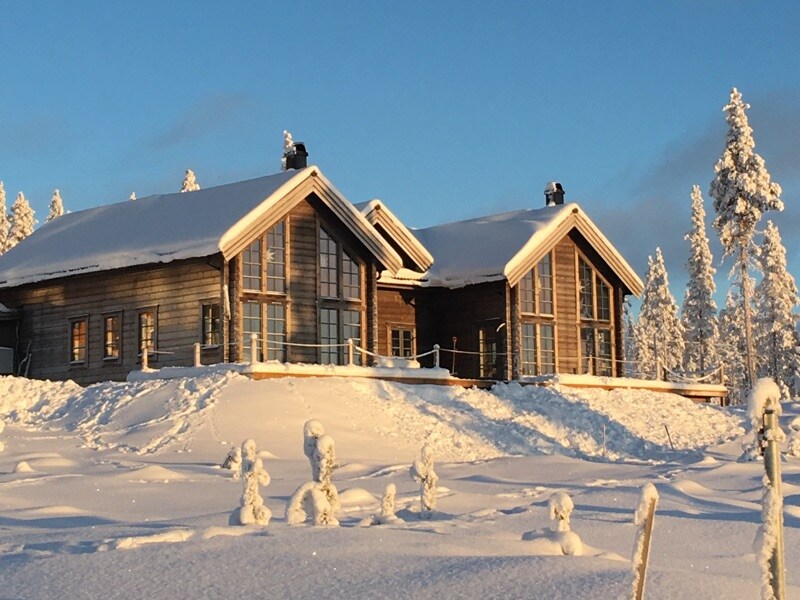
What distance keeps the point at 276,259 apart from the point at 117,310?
4880 millimetres

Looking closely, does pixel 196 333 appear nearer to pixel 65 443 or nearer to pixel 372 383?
pixel 372 383

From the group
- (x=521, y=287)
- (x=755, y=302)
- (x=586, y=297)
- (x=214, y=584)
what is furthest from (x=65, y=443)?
(x=755, y=302)

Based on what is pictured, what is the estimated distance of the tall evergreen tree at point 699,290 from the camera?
67.6 m

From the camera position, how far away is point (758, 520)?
13.9 meters

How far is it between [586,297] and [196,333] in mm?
14743

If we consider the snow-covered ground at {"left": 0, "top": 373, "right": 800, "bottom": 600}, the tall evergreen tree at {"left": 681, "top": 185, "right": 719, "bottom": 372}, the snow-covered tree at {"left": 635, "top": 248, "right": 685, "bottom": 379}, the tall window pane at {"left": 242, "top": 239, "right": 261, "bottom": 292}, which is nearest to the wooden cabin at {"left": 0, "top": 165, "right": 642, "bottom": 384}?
the tall window pane at {"left": 242, "top": 239, "right": 261, "bottom": 292}

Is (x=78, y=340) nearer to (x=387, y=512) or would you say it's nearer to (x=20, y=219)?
(x=387, y=512)

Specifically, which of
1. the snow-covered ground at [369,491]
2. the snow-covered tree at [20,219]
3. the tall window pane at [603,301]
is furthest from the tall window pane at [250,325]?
the snow-covered tree at [20,219]

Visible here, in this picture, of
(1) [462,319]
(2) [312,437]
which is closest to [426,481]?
(2) [312,437]

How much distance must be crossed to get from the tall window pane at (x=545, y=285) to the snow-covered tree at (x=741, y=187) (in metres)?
12.9

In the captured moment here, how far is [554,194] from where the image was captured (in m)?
44.0

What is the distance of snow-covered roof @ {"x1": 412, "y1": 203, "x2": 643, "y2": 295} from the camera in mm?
37188

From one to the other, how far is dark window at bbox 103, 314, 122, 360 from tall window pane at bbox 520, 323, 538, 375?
42.2ft

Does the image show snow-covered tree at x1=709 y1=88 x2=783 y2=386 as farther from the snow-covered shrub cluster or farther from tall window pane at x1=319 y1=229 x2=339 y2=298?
the snow-covered shrub cluster
